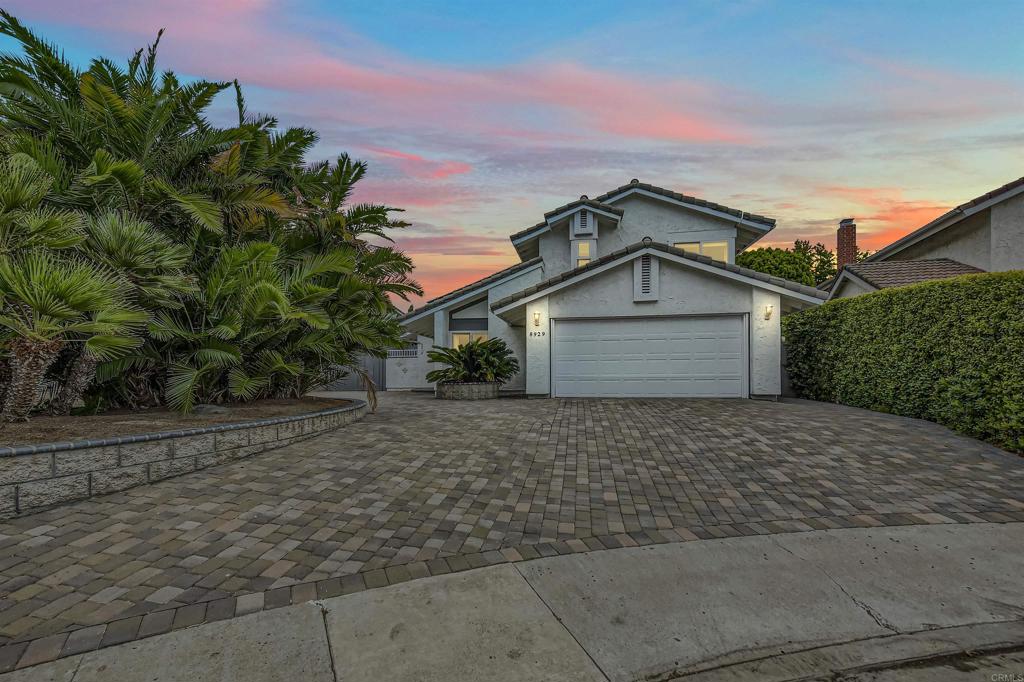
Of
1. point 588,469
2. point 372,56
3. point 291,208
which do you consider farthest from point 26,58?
point 588,469

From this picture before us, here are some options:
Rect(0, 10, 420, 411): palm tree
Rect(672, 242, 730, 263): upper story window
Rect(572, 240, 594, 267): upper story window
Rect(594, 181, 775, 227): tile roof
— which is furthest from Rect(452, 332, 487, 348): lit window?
Rect(672, 242, 730, 263): upper story window

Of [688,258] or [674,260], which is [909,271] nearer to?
[688,258]

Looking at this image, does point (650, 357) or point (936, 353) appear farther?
point (650, 357)

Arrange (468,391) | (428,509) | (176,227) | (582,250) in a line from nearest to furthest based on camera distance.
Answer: (428,509) → (176,227) → (468,391) → (582,250)

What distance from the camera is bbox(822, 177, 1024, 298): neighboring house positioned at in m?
11.5

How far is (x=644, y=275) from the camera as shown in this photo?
1206 centimetres

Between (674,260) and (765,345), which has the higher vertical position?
(674,260)

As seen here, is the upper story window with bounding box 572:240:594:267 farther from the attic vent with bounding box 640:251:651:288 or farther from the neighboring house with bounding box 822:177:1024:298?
the neighboring house with bounding box 822:177:1024:298

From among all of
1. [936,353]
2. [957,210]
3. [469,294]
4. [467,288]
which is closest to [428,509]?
[936,353]

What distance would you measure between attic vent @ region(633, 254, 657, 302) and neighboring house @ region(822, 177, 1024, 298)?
584 cm

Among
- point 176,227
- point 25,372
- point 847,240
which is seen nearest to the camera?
point 25,372

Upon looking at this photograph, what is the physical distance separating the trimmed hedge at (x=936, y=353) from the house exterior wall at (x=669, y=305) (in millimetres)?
1189

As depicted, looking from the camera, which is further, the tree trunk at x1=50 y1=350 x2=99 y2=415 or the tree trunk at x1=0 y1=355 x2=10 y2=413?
the tree trunk at x1=50 y1=350 x2=99 y2=415

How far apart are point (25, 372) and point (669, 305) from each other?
39.2ft
